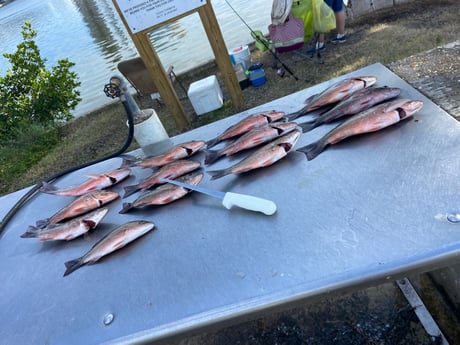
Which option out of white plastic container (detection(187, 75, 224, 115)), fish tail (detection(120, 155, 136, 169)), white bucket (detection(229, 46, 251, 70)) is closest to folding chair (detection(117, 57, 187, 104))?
white plastic container (detection(187, 75, 224, 115))

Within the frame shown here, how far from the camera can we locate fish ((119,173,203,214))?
5.56ft

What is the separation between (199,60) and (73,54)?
8142 millimetres

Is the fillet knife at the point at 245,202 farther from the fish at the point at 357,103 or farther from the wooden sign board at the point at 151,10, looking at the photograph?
the wooden sign board at the point at 151,10

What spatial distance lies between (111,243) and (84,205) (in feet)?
1.66

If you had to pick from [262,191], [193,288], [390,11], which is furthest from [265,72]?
[193,288]

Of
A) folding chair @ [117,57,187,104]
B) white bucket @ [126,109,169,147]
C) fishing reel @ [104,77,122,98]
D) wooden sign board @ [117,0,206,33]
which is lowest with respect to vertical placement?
folding chair @ [117,57,187,104]

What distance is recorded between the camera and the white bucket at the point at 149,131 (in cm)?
217

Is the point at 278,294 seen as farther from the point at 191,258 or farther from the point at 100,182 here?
the point at 100,182

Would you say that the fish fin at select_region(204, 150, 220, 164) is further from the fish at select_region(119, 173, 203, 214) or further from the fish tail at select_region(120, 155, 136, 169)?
the fish tail at select_region(120, 155, 136, 169)


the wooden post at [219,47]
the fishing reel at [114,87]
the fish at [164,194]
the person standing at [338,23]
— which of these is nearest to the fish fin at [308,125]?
the fish at [164,194]

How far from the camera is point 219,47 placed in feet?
16.3

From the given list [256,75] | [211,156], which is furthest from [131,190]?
[256,75]

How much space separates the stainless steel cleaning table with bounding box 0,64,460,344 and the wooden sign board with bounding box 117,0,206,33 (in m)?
3.81

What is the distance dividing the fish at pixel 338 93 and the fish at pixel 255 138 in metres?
0.18
